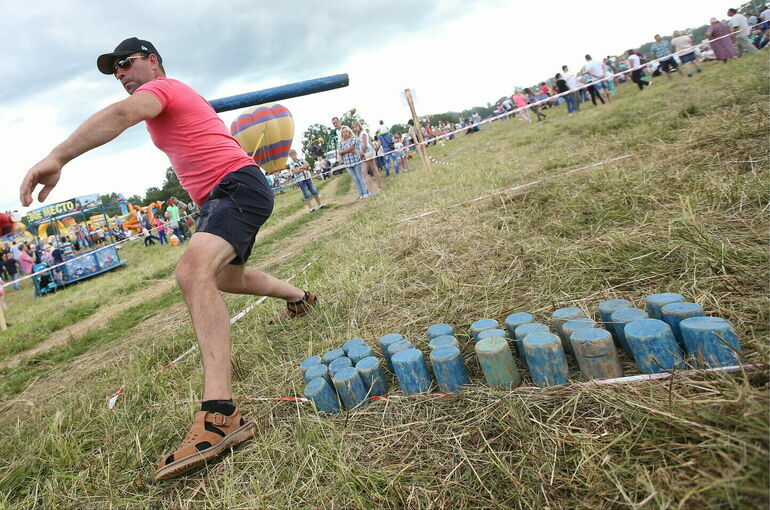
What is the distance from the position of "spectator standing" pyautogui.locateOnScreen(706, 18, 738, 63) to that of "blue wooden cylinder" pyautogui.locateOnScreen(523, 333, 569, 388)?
1475 centimetres

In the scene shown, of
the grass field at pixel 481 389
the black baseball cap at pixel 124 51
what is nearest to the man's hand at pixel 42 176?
the black baseball cap at pixel 124 51

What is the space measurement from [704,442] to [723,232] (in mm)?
1656

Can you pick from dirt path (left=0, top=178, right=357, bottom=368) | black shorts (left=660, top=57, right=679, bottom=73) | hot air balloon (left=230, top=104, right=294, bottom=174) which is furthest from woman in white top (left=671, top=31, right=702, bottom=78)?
dirt path (left=0, top=178, right=357, bottom=368)

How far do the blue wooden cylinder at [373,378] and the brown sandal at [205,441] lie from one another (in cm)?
48

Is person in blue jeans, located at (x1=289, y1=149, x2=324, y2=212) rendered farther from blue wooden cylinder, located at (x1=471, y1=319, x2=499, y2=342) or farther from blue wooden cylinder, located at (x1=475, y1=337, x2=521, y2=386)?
blue wooden cylinder, located at (x1=475, y1=337, x2=521, y2=386)

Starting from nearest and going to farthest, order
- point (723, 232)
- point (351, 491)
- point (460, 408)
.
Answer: point (351, 491), point (460, 408), point (723, 232)

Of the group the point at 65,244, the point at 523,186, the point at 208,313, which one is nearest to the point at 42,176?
the point at 208,313

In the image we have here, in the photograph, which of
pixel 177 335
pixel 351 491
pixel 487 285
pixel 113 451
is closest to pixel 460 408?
pixel 351 491

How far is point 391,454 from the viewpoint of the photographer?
133 cm

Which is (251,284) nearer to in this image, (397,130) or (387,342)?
(387,342)

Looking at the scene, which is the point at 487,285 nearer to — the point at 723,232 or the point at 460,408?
the point at 460,408

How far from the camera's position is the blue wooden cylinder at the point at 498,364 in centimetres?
141

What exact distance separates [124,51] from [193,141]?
1.93ft

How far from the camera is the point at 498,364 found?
142 cm
